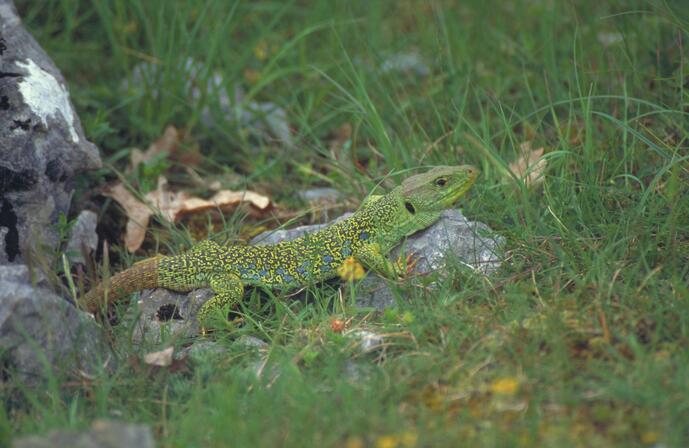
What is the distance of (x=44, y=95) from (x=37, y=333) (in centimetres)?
193

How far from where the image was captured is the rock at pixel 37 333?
378 cm

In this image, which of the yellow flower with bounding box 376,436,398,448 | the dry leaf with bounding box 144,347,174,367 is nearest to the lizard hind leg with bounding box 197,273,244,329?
the dry leaf with bounding box 144,347,174,367

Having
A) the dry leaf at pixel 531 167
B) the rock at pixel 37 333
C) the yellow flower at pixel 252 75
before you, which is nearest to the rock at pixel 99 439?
the rock at pixel 37 333

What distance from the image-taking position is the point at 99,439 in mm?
2982

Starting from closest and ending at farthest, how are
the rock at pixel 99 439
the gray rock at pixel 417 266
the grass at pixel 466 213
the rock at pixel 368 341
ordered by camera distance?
the rock at pixel 99 439
the grass at pixel 466 213
the rock at pixel 368 341
the gray rock at pixel 417 266

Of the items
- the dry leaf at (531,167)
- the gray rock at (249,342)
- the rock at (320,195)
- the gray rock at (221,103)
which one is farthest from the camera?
the gray rock at (221,103)

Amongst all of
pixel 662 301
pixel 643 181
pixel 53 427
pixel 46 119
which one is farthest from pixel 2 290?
pixel 643 181

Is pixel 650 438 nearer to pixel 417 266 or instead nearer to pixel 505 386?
pixel 505 386

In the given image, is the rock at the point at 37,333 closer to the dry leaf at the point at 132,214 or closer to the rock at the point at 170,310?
the rock at the point at 170,310

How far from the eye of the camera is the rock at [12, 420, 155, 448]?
2959 millimetres

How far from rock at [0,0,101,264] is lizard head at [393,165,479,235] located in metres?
2.08

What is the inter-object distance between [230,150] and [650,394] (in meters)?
4.43

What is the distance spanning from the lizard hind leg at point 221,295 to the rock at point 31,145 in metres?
1.02

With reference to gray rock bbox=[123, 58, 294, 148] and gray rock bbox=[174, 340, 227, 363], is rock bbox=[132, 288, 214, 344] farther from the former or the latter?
gray rock bbox=[123, 58, 294, 148]
